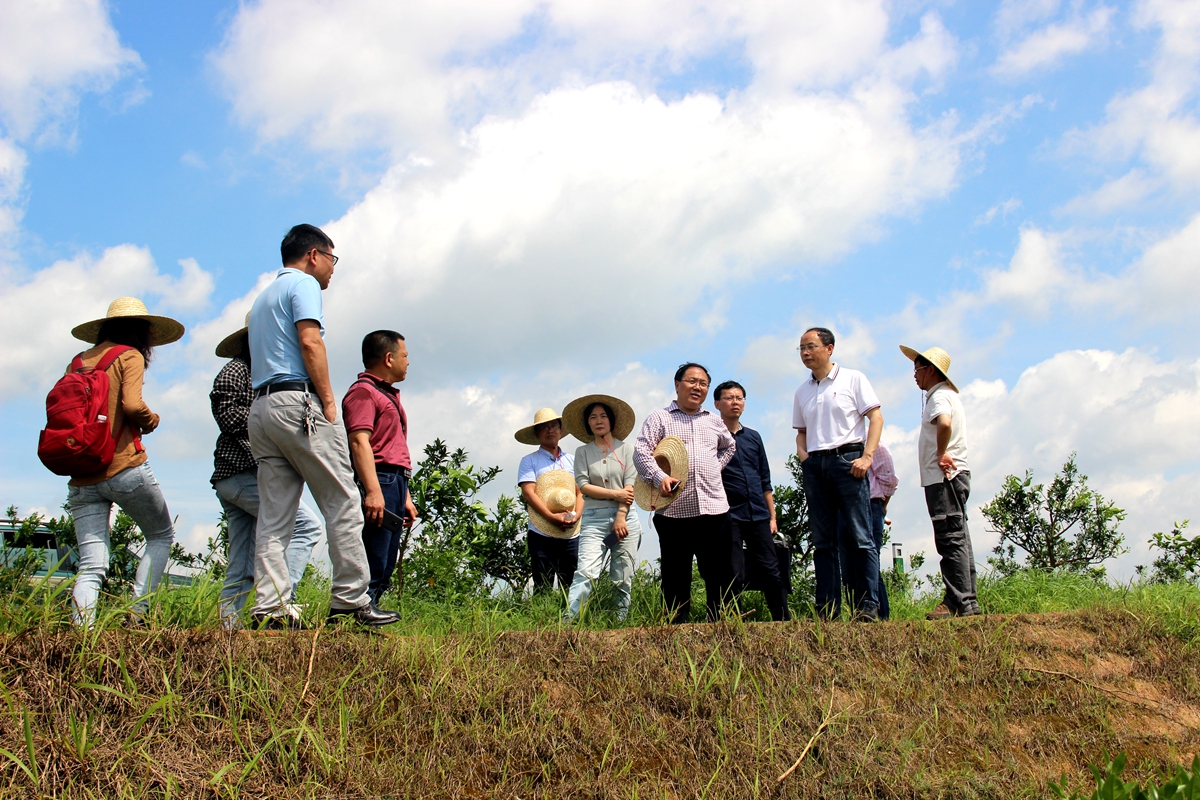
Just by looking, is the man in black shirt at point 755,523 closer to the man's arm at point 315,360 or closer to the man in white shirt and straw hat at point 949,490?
the man in white shirt and straw hat at point 949,490

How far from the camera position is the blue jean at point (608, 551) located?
5508 millimetres

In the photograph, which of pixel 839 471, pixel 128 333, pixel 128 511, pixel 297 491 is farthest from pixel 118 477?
pixel 839 471

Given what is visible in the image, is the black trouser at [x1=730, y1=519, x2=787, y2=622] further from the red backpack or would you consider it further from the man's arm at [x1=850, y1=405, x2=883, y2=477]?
the red backpack

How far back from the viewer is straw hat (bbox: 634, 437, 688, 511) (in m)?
5.34

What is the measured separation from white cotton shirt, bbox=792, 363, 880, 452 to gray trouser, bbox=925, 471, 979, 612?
65 centimetres

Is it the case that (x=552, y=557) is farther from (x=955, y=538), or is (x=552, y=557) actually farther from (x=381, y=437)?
(x=955, y=538)

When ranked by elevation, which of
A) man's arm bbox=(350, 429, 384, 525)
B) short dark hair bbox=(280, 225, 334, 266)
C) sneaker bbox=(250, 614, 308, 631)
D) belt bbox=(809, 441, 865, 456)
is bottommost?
sneaker bbox=(250, 614, 308, 631)

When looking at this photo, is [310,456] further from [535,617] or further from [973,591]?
[973,591]

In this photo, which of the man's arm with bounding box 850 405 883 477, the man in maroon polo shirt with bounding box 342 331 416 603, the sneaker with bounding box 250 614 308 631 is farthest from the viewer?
the man's arm with bounding box 850 405 883 477

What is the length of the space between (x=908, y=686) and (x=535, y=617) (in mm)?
2292

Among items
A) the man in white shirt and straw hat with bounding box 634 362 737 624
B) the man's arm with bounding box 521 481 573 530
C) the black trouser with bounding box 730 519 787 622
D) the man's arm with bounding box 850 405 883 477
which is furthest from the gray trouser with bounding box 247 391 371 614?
the man's arm with bounding box 850 405 883 477

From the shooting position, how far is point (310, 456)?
3.84 meters

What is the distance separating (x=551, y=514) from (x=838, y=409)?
2.27 m

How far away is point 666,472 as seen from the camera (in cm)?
551
